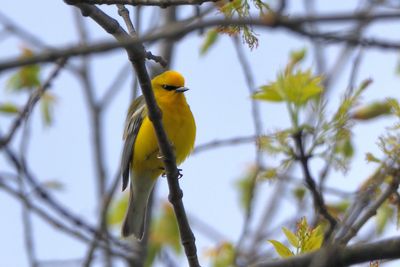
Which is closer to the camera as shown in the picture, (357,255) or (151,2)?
(357,255)

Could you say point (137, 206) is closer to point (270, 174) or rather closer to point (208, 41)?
point (208, 41)

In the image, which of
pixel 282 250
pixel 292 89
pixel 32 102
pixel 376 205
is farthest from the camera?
pixel 32 102

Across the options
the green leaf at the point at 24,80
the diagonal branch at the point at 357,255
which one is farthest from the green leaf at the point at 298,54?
the diagonal branch at the point at 357,255

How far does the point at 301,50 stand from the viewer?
4383 mm

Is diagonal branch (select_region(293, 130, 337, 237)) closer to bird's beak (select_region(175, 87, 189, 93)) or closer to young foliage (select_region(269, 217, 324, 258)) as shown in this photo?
young foliage (select_region(269, 217, 324, 258))

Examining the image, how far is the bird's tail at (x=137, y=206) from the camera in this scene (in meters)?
5.50

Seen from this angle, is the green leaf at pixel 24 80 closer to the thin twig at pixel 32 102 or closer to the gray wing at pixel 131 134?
the gray wing at pixel 131 134

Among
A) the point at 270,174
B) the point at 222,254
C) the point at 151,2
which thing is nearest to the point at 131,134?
the point at 222,254

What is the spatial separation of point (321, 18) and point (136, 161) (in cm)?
416

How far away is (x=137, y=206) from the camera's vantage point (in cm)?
570

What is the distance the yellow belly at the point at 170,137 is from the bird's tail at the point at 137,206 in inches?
6.9

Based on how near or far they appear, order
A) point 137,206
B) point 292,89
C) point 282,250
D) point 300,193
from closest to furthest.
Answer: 1. point 282,250
2. point 292,89
3. point 300,193
4. point 137,206

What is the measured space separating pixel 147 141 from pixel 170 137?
17cm

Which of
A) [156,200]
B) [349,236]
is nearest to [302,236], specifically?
[349,236]
